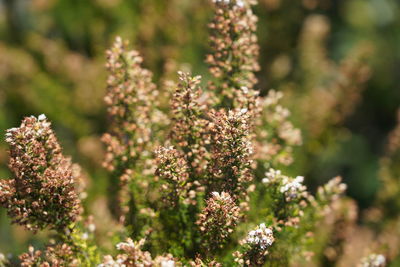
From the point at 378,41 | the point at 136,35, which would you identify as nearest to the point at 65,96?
the point at 136,35

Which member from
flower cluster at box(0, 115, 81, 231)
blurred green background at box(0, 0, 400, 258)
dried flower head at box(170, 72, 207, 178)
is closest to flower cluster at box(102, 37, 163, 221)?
dried flower head at box(170, 72, 207, 178)

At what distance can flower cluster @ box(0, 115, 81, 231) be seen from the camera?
2.09 metres

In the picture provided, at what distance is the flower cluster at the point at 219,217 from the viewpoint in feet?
6.73

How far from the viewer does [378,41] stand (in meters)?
7.33

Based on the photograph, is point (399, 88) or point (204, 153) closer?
point (204, 153)

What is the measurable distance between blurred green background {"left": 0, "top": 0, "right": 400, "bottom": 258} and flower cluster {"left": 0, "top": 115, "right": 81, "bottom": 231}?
166cm

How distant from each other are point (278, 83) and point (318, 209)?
2.40 metres

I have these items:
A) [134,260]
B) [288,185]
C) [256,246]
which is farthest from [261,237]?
[134,260]

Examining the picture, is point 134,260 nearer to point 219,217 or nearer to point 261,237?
point 219,217

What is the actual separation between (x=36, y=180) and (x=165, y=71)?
2.21 meters

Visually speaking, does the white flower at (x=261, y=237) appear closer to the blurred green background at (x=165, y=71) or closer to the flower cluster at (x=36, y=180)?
the flower cluster at (x=36, y=180)

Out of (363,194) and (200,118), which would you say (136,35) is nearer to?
(200,118)

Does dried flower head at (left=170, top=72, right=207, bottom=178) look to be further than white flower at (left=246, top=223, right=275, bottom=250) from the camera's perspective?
Yes

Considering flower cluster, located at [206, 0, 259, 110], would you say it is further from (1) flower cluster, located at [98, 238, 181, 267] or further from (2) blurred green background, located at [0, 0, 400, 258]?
(2) blurred green background, located at [0, 0, 400, 258]
